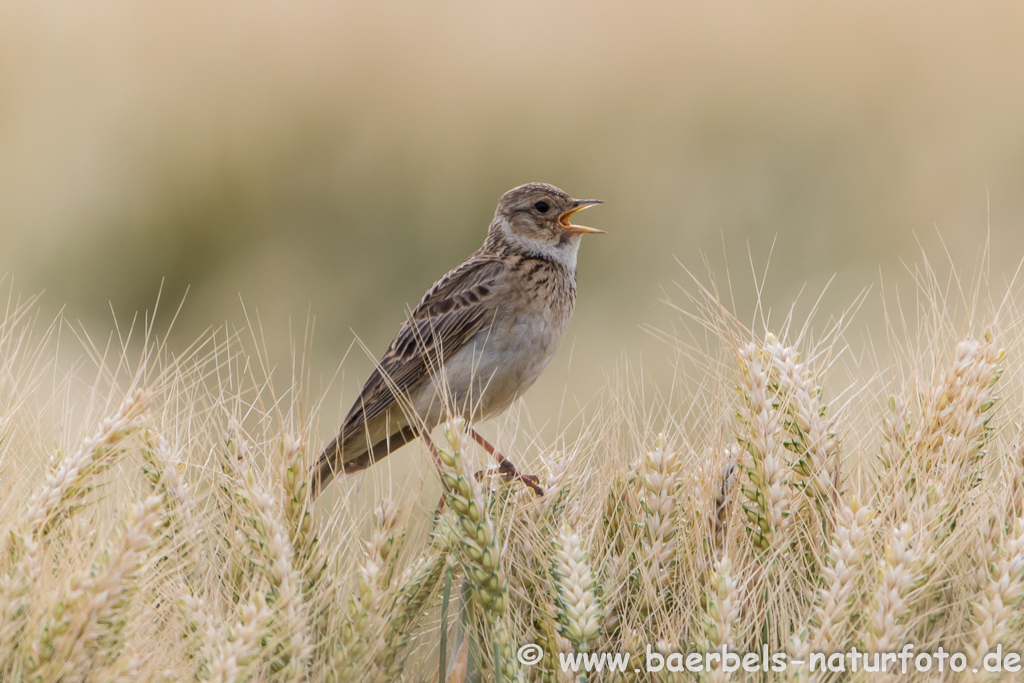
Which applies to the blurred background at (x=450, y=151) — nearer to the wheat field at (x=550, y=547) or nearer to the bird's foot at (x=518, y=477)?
the bird's foot at (x=518, y=477)

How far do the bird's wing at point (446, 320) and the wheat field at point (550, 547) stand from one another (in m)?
1.89

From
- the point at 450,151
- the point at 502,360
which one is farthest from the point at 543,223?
the point at 450,151

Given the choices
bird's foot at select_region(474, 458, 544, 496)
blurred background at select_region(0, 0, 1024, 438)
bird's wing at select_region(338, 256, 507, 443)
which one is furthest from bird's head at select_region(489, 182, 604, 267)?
blurred background at select_region(0, 0, 1024, 438)

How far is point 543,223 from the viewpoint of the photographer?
5.27m

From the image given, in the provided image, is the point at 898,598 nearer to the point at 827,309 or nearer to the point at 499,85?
the point at 827,309

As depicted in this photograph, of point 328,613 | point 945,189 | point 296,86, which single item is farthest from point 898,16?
point 328,613

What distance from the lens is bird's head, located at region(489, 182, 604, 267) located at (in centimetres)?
519

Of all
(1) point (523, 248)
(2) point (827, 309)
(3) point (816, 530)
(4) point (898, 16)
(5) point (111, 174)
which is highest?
(4) point (898, 16)

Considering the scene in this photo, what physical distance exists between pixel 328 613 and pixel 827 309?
8.03 m

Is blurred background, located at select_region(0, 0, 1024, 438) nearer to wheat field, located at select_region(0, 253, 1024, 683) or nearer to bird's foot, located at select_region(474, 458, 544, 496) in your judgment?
bird's foot, located at select_region(474, 458, 544, 496)

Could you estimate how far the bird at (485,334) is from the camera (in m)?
4.54

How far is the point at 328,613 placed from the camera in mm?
2324

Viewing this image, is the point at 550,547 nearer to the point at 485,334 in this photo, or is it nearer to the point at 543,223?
the point at 485,334

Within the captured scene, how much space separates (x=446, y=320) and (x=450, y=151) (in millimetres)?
7329
